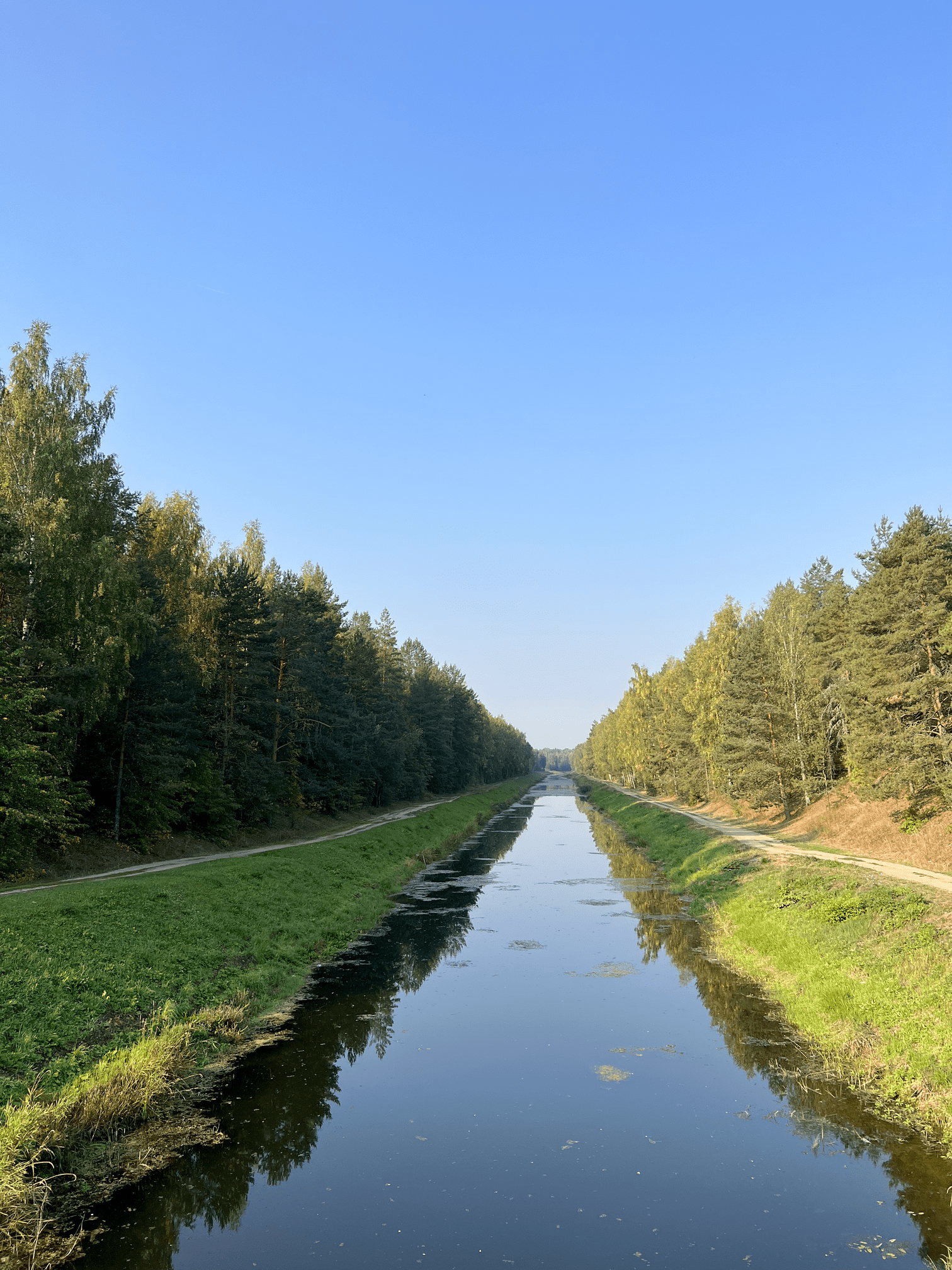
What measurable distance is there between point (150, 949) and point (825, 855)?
30.2 m

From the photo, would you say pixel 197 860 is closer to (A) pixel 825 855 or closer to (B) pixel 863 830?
(A) pixel 825 855

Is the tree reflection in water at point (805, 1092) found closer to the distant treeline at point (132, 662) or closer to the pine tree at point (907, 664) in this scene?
the pine tree at point (907, 664)

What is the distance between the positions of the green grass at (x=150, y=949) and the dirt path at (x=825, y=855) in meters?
20.2

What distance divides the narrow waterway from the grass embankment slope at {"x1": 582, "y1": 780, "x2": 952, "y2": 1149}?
0.77 m

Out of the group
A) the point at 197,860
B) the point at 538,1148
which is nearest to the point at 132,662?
the point at 197,860

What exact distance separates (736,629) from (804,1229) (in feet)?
230

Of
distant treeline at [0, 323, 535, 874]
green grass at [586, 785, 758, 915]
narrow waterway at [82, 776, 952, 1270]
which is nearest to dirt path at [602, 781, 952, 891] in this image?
green grass at [586, 785, 758, 915]

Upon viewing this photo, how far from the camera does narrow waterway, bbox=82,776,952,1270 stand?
9977mm

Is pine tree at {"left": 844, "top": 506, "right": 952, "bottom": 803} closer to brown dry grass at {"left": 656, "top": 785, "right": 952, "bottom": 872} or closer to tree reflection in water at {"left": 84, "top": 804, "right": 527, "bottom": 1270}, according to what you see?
brown dry grass at {"left": 656, "top": 785, "right": 952, "bottom": 872}

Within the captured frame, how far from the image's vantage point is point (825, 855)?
36.0 metres

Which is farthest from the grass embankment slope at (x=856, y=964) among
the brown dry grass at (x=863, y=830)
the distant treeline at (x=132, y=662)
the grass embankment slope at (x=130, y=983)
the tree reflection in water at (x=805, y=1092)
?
the distant treeline at (x=132, y=662)

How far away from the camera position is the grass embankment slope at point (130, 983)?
12.0m

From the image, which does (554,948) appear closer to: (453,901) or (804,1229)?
(453,901)

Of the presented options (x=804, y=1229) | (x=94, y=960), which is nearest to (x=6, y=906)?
(x=94, y=960)
